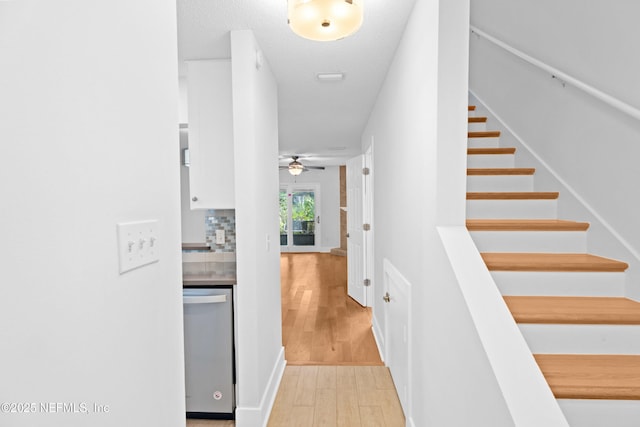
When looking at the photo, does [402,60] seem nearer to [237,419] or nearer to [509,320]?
[509,320]

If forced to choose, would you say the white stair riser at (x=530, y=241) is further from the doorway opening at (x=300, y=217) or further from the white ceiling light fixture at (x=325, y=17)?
the doorway opening at (x=300, y=217)

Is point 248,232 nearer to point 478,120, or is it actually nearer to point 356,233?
point 478,120

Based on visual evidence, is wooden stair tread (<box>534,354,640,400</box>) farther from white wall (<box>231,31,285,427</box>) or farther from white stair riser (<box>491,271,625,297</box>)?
white wall (<box>231,31,285,427</box>)

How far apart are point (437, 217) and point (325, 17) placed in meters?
0.99

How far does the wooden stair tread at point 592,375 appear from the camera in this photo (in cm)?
110

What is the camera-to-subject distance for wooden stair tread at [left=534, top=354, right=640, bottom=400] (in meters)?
1.10

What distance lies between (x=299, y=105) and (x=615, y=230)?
3.08 meters

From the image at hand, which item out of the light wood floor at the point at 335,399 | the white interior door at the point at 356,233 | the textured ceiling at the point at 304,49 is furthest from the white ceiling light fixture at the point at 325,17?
the white interior door at the point at 356,233

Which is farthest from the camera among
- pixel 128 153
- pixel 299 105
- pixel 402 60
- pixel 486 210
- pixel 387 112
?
pixel 299 105

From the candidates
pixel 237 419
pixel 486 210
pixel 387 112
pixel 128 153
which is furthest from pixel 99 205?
pixel 387 112

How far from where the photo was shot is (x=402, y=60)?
2256 mm

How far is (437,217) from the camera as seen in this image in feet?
5.06

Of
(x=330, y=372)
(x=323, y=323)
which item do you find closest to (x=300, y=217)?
(x=323, y=323)

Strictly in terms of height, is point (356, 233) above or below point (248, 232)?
below
